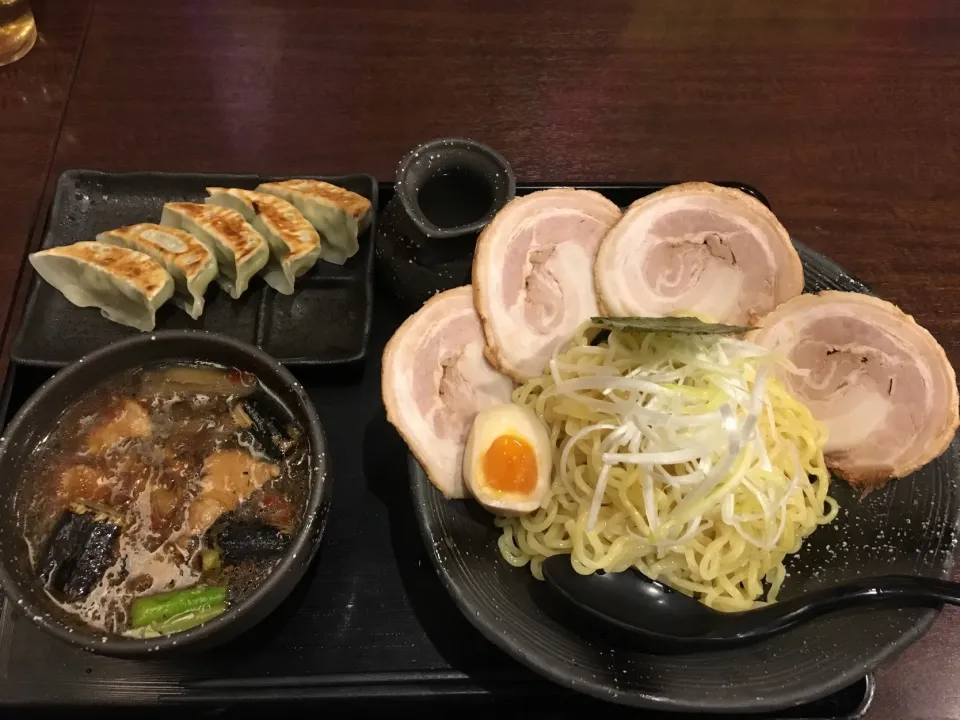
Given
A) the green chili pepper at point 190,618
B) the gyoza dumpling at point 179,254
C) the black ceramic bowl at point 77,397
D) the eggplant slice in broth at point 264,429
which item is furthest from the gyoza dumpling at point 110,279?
Answer: the green chili pepper at point 190,618

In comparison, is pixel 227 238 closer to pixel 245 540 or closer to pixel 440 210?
pixel 440 210

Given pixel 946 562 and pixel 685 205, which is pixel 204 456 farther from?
pixel 946 562

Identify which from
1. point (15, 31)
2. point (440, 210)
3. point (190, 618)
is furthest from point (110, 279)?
point (15, 31)

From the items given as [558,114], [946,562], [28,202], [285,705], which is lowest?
[285,705]

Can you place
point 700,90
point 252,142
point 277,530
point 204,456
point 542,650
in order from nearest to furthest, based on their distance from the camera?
point 542,650, point 277,530, point 204,456, point 252,142, point 700,90

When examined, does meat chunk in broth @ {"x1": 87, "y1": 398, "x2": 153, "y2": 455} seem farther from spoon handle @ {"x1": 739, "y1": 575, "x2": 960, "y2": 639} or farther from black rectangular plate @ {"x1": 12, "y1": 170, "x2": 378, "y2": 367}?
spoon handle @ {"x1": 739, "y1": 575, "x2": 960, "y2": 639}

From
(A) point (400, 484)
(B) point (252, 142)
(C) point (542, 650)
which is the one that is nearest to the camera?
(C) point (542, 650)

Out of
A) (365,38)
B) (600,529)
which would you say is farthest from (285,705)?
(365,38)
